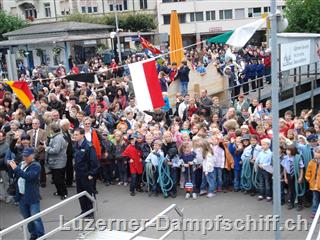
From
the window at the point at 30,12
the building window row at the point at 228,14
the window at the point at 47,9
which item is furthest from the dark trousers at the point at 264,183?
the window at the point at 30,12

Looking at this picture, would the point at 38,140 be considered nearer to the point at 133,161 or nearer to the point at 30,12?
the point at 133,161

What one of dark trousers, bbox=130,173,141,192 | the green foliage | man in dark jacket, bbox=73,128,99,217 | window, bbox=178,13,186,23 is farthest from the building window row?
man in dark jacket, bbox=73,128,99,217

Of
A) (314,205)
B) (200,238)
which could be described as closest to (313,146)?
(314,205)

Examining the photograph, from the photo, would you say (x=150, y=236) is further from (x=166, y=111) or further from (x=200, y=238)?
(x=166, y=111)

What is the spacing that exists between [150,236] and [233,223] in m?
1.57

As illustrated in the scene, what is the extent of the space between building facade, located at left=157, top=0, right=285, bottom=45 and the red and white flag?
49.9 m

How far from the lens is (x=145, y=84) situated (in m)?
10.1

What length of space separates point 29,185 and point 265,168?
15.1 ft

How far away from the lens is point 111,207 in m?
9.93

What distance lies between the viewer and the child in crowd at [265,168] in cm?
947

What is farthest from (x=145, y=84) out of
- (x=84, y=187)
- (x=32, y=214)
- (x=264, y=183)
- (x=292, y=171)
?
(x=32, y=214)

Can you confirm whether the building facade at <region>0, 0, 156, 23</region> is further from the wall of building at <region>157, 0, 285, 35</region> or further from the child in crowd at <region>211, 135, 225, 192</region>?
the child in crowd at <region>211, 135, 225, 192</region>

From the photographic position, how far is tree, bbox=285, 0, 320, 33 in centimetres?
2983

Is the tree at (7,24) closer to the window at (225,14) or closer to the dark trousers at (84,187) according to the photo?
the window at (225,14)
